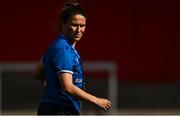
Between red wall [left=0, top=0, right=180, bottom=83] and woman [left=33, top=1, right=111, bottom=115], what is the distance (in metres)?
6.69

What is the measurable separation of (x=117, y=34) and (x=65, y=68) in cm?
747

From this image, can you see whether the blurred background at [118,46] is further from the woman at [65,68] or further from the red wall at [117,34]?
the woman at [65,68]

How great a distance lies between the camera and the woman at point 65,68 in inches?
163

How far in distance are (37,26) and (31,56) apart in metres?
0.49

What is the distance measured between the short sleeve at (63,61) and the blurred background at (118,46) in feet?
21.2

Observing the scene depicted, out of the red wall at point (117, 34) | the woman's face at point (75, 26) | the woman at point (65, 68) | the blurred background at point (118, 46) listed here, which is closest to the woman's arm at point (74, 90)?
the woman at point (65, 68)

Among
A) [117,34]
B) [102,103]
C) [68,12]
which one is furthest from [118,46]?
[102,103]

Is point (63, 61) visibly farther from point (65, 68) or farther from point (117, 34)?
point (117, 34)

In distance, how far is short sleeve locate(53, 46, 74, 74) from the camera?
4.14 m

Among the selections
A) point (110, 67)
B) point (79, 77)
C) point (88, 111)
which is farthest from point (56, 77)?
point (110, 67)

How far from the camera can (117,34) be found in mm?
11570

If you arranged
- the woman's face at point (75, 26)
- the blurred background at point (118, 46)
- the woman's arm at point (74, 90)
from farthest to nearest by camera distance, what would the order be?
1. the blurred background at point (118, 46)
2. the woman's face at point (75, 26)
3. the woman's arm at point (74, 90)

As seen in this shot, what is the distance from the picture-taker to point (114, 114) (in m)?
9.58

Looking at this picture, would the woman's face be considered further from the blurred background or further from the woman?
the blurred background
